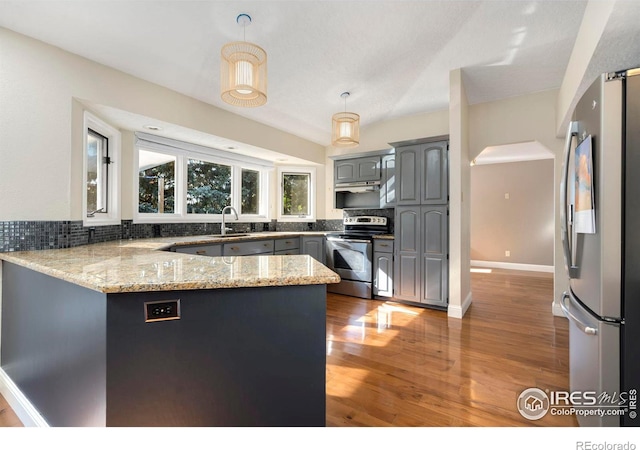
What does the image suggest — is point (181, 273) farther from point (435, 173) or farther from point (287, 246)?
point (435, 173)

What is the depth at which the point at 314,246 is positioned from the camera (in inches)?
175

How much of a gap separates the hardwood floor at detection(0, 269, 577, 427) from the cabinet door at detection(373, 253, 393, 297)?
269 millimetres

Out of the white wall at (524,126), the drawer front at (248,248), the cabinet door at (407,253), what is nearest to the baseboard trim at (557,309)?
the white wall at (524,126)

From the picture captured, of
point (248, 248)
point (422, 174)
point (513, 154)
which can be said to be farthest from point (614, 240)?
point (513, 154)

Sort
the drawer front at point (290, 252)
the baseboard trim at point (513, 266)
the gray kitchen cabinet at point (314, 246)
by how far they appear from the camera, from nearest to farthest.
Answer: the drawer front at point (290, 252) < the gray kitchen cabinet at point (314, 246) < the baseboard trim at point (513, 266)

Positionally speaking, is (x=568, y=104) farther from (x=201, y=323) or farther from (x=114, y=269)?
(x=114, y=269)

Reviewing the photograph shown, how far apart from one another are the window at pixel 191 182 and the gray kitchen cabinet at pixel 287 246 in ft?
2.68

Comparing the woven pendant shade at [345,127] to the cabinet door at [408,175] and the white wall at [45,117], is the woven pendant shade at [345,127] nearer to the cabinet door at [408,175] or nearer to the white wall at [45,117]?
the cabinet door at [408,175]

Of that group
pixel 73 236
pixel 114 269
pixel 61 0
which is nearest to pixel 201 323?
pixel 114 269

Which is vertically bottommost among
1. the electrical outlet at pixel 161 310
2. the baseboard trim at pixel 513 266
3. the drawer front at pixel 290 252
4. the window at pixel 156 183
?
the baseboard trim at pixel 513 266

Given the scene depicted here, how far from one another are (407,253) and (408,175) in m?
1.00

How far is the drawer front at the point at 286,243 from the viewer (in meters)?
4.11

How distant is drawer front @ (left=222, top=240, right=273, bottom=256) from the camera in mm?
3442

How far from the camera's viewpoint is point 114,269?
4.25 feet
